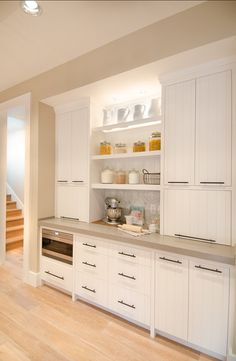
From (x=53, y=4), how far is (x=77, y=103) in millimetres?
1177

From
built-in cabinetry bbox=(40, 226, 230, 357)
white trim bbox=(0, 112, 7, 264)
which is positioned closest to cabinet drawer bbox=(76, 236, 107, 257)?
built-in cabinetry bbox=(40, 226, 230, 357)

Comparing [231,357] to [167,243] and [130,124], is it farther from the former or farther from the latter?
[130,124]

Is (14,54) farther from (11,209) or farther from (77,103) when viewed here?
(11,209)

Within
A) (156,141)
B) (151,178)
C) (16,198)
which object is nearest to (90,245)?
(151,178)

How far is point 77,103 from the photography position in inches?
107

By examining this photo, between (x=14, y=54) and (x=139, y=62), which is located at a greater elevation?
(x=14, y=54)

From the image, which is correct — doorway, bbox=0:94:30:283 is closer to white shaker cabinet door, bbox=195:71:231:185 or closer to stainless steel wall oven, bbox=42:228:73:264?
stainless steel wall oven, bbox=42:228:73:264

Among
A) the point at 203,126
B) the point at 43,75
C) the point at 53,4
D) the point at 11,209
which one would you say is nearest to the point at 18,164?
the point at 11,209

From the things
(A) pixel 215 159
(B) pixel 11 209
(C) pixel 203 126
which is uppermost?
(C) pixel 203 126

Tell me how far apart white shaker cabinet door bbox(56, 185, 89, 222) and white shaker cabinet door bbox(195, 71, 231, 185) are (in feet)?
4.79

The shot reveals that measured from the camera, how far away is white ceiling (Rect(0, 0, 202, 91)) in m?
1.60

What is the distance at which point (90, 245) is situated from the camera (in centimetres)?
226

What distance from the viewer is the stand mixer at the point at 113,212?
8.57ft

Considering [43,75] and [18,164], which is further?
[18,164]
